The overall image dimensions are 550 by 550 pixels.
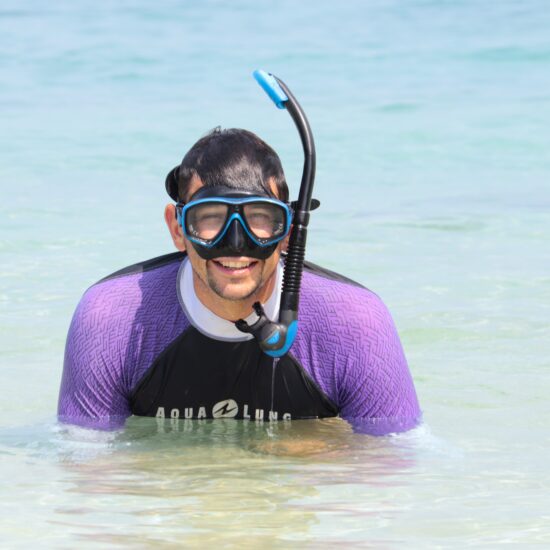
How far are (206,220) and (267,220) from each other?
0.14 m

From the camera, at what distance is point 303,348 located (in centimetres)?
346

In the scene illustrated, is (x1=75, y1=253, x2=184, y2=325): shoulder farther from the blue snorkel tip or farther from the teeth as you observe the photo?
the blue snorkel tip

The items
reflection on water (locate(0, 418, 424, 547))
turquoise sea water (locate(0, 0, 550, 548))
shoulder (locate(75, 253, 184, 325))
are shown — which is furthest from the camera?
shoulder (locate(75, 253, 184, 325))

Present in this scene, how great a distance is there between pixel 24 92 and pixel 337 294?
10527 mm

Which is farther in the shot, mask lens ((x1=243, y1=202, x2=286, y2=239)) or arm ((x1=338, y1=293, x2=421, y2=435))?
arm ((x1=338, y1=293, x2=421, y2=435))

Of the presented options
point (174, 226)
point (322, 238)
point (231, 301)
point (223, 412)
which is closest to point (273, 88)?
point (174, 226)

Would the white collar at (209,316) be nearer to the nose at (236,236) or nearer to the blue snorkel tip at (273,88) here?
the nose at (236,236)

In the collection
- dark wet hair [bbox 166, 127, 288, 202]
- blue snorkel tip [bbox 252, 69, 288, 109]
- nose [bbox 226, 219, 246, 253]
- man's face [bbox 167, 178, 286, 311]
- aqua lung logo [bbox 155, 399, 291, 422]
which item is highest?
blue snorkel tip [bbox 252, 69, 288, 109]

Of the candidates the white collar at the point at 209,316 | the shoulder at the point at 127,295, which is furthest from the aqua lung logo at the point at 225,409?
the shoulder at the point at 127,295

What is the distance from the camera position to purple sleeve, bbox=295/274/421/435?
345cm

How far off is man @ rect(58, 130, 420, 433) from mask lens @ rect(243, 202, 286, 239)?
0.31 ft

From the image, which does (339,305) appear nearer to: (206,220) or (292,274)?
(292,274)

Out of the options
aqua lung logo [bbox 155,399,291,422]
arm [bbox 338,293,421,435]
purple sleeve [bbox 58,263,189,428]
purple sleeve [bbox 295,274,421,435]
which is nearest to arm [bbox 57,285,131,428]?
purple sleeve [bbox 58,263,189,428]

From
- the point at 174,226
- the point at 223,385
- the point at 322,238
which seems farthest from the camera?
the point at 322,238
